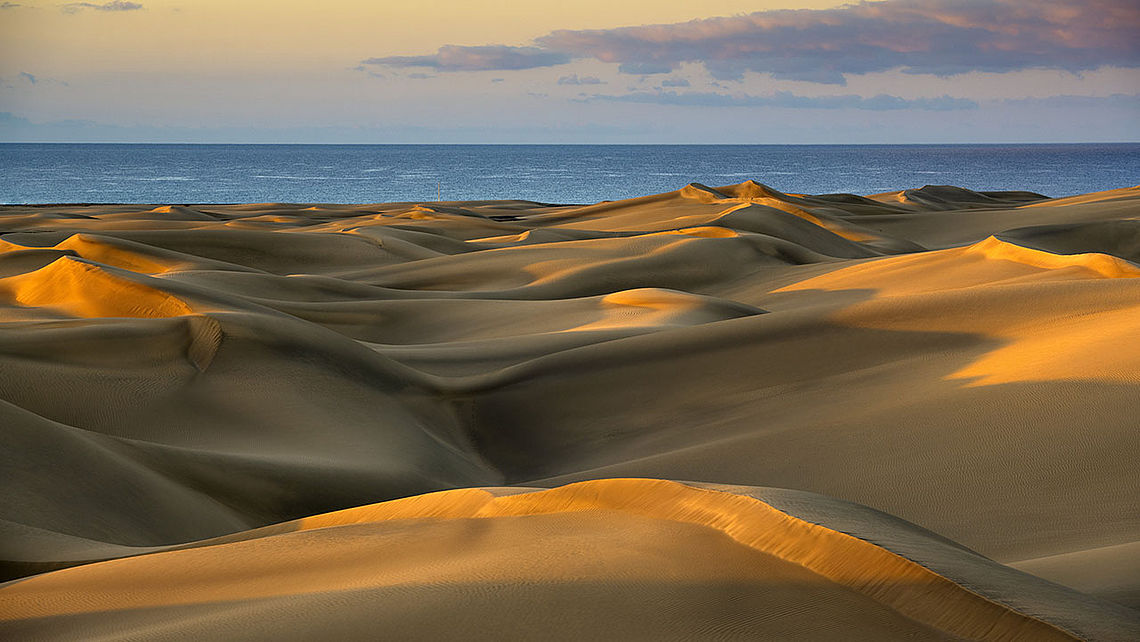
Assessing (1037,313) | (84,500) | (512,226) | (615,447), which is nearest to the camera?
(84,500)

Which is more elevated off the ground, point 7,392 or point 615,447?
point 7,392

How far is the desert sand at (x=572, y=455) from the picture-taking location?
2156mm

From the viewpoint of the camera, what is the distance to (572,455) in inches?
252

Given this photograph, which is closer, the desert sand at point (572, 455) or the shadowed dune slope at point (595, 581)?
the shadowed dune slope at point (595, 581)

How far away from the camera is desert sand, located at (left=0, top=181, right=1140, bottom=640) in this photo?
2156 millimetres

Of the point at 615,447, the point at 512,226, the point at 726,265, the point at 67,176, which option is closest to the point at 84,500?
the point at 615,447

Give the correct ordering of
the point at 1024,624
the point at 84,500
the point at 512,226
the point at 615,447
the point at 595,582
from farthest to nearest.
A: the point at 512,226 < the point at 615,447 < the point at 84,500 < the point at 595,582 < the point at 1024,624

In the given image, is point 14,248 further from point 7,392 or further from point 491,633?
point 491,633

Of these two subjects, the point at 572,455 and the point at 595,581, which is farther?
the point at 572,455

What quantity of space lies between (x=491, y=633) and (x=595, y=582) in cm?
27

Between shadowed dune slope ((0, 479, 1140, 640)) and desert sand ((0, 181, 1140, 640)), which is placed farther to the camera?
desert sand ((0, 181, 1140, 640))

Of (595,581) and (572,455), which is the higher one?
(595,581)

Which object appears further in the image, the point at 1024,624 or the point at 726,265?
the point at 726,265

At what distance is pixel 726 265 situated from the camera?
1394 centimetres
